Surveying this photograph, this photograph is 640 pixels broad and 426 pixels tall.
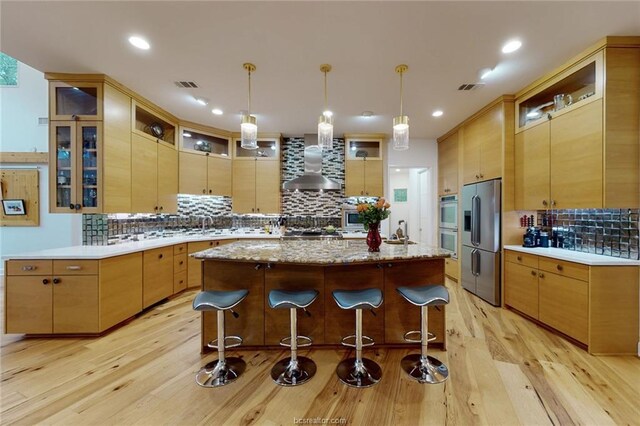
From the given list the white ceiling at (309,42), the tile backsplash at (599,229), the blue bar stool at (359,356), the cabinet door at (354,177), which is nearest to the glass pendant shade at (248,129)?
the white ceiling at (309,42)

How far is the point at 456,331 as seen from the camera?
2717mm

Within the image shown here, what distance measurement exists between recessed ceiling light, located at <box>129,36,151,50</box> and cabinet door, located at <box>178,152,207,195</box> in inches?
82.9

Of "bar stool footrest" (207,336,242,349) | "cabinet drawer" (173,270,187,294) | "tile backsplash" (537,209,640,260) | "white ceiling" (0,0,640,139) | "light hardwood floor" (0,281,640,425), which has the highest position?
"white ceiling" (0,0,640,139)

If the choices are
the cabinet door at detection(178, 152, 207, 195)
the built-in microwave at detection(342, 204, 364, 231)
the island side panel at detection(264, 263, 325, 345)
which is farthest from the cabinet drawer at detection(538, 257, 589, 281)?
the cabinet door at detection(178, 152, 207, 195)

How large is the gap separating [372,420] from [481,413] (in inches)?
28.6

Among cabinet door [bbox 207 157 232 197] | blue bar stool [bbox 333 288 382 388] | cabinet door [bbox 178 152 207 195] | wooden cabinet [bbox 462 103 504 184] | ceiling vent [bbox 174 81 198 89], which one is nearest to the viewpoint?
blue bar stool [bbox 333 288 382 388]

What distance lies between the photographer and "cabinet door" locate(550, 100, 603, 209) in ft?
7.56

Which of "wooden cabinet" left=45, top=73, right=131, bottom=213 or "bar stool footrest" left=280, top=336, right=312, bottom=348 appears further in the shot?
"wooden cabinet" left=45, top=73, right=131, bottom=213

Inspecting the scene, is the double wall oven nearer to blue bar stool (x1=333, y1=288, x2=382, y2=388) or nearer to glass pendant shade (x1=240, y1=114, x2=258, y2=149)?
blue bar stool (x1=333, y1=288, x2=382, y2=388)

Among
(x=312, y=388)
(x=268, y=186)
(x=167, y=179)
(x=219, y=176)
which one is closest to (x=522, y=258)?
(x=312, y=388)

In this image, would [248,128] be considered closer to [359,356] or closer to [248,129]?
[248,129]

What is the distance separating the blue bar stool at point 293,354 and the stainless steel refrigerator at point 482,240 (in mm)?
2753

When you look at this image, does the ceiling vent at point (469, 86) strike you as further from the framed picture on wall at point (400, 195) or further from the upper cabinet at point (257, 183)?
the framed picture on wall at point (400, 195)

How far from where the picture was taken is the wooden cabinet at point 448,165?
440 cm
